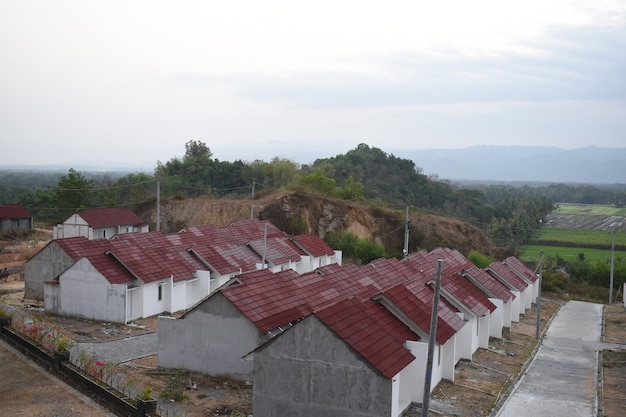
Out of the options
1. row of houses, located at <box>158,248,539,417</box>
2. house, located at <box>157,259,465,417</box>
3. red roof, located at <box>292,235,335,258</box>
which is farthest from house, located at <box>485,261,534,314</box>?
red roof, located at <box>292,235,335,258</box>

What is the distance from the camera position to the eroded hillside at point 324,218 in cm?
5272

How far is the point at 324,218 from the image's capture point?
5350 centimetres

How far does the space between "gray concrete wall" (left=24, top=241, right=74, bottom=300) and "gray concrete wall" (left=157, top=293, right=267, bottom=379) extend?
33.4 ft

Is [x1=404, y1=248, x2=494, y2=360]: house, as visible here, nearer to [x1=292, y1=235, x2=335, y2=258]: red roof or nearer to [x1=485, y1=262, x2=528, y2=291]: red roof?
[x1=485, y1=262, x2=528, y2=291]: red roof

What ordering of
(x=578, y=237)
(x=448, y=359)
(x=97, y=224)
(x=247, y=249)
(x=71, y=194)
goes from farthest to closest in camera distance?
(x=578, y=237), (x=71, y=194), (x=97, y=224), (x=247, y=249), (x=448, y=359)

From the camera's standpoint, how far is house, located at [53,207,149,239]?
43.7 metres

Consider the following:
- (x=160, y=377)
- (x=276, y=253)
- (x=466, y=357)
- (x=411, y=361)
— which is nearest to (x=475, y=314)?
(x=466, y=357)

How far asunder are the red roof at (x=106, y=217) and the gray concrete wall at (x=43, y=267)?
569 inches

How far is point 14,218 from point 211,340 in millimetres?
41938

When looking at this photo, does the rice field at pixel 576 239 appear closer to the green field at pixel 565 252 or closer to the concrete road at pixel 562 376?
the green field at pixel 565 252

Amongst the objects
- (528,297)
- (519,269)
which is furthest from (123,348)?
(528,297)

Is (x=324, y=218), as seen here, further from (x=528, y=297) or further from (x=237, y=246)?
(x=528, y=297)

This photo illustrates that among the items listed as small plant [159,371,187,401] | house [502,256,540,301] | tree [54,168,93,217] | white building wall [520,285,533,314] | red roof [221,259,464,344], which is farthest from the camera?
tree [54,168,93,217]

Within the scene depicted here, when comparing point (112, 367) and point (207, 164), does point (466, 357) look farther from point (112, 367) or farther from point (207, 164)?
point (207, 164)
